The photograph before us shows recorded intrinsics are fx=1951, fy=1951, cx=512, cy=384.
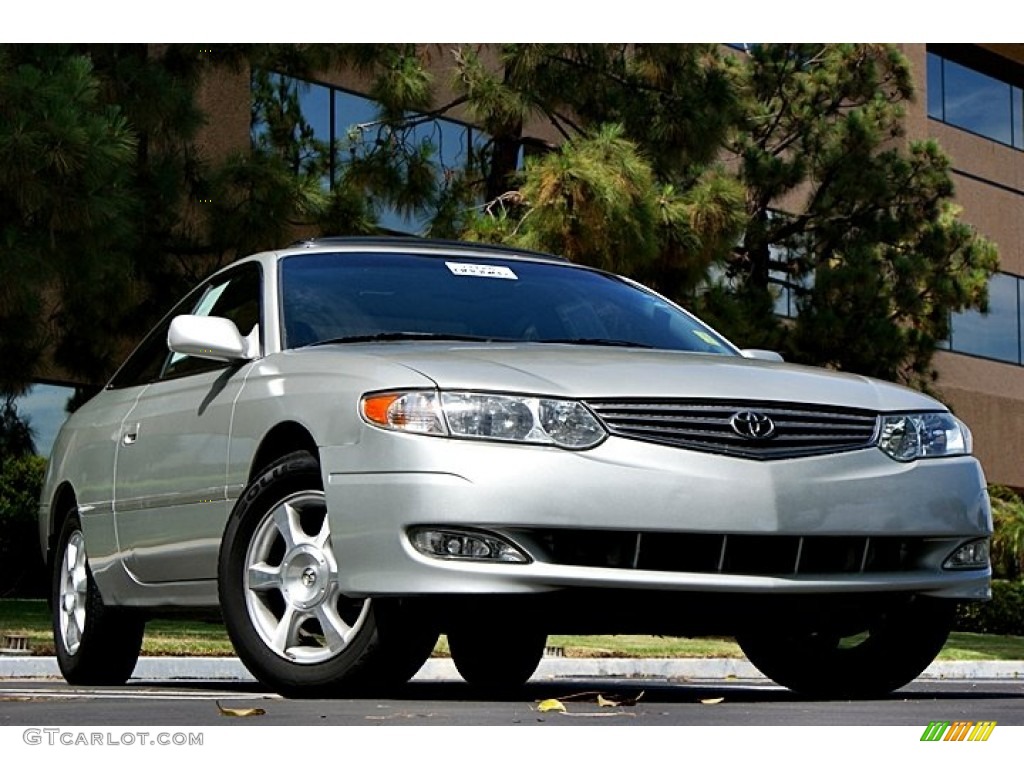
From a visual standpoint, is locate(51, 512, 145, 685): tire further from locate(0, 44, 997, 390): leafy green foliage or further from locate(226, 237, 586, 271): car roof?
locate(0, 44, 997, 390): leafy green foliage

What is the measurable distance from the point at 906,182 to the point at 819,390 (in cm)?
1886

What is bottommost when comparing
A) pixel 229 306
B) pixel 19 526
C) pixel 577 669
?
pixel 19 526

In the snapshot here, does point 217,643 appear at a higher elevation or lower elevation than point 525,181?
lower

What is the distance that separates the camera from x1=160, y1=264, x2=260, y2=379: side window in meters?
7.20

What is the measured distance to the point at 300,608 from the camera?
604 centimetres

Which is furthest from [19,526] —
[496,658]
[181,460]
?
[181,460]

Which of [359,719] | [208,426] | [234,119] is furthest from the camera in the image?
[234,119]

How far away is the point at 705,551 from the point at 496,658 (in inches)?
109

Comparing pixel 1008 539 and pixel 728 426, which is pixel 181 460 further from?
pixel 1008 539

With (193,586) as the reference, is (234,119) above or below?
above
